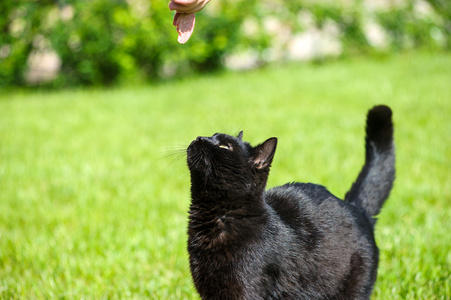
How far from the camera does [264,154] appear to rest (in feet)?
5.98

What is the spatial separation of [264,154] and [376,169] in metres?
0.83

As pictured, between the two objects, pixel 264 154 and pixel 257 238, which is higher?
pixel 264 154

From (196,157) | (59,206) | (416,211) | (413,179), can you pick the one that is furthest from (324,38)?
(196,157)

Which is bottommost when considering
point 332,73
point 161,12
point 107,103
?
point 107,103

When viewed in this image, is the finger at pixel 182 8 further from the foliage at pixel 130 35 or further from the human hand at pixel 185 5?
the foliage at pixel 130 35

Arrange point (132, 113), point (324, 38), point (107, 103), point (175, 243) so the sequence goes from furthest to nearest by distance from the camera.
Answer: point (324, 38)
point (107, 103)
point (132, 113)
point (175, 243)

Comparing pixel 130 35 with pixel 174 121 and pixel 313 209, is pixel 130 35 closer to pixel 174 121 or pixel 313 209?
pixel 174 121

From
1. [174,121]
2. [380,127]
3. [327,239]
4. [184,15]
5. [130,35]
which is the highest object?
[184,15]

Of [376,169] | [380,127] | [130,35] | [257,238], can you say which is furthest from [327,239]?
[130,35]

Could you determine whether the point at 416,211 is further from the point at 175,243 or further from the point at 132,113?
the point at 132,113

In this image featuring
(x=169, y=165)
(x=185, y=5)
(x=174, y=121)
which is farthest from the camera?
(x=174, y=121)

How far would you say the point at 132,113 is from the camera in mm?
6535

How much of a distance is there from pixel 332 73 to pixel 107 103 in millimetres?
3897

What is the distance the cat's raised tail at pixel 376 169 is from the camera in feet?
7.61
